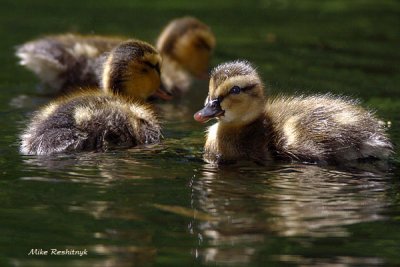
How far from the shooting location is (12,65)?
8.65 meters

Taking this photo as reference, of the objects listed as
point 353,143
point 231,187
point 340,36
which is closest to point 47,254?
point 231,187

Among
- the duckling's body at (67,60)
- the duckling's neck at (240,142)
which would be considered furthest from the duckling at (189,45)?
the duckling's neck at (240,142)

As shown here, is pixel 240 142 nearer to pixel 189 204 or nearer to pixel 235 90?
pixel 235 90

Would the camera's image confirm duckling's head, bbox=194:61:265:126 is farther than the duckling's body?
No

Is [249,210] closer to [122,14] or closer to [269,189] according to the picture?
[269,189]

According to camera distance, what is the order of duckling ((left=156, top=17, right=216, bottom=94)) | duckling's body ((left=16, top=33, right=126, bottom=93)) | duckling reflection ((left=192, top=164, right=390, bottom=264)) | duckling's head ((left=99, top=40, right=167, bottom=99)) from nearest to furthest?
duckling reflection ((left=192, top=164, right=390, bottom=264)) → duckling's head ((left=99, top=40, right=167, bottom=99)) → duckling's body ((left=16, top=33, right=126, bottom=93)) → duckling ((left=156, top=17, right=216, bottom=94))

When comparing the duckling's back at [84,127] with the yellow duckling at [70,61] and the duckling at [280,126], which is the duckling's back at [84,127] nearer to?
the duckling at [280,126]

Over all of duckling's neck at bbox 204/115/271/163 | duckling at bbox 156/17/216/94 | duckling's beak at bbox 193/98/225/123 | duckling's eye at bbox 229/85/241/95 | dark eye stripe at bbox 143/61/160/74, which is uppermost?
duckling's eye at bbox 229/85/241/95

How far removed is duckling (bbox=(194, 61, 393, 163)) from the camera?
540cm

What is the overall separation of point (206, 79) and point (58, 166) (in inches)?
153

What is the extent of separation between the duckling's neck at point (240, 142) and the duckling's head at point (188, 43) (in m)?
3.13

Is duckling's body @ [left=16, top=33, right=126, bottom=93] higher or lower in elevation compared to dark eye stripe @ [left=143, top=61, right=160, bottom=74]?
lower

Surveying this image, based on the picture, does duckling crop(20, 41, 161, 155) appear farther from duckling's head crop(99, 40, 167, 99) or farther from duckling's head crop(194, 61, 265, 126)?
duckling's head crop(194, 61, 265, 126)

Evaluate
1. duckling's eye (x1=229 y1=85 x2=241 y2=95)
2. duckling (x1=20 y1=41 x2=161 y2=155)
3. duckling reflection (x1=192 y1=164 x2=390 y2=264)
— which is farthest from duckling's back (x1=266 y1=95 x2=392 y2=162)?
duckling (x1=20 y1=41 x2=161 y2=155)
